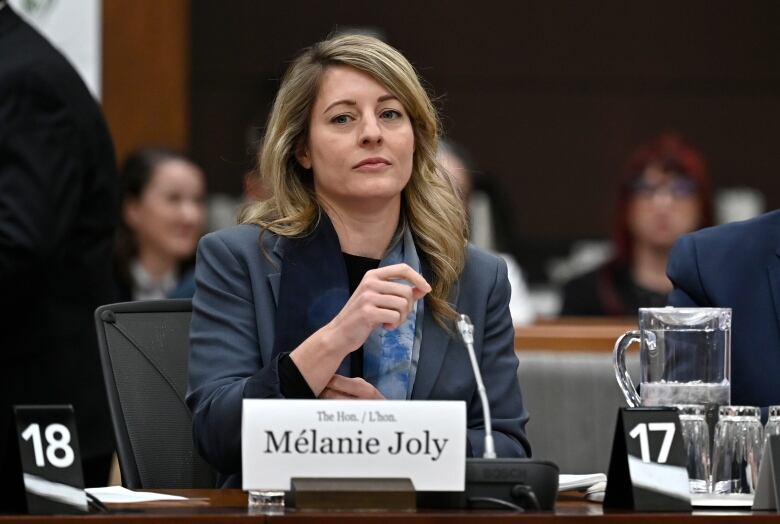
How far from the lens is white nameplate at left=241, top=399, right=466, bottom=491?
1.68 m

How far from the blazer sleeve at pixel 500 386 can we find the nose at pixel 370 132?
1.06 feet

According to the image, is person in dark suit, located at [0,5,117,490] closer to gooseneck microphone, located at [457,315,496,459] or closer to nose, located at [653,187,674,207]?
gooseneck microphone, located at [457,315,496,459]

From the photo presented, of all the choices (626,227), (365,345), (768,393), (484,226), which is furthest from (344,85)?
(484,226)

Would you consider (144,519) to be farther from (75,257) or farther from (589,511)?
(75,257)

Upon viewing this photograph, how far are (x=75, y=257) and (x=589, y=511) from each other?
1.70 metres

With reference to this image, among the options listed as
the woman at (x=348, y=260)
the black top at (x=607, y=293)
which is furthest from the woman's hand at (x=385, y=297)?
the black top at (x=607, y=293)

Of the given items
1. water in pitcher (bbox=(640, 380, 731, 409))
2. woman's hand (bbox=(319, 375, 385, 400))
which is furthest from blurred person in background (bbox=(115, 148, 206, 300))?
water in pitcher (bbox=(640, 380, 731, 409))

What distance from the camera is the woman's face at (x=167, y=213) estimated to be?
16.5 ft

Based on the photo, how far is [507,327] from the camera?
2.49 m

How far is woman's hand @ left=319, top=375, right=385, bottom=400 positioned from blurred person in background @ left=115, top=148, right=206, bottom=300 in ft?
9.31

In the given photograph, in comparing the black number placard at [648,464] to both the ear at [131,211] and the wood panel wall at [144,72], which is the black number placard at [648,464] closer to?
the ear at [131,211]

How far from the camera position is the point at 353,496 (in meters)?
1.64

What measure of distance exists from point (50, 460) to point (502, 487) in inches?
19.9

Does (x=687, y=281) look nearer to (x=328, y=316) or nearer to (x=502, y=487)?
(x=328, y=316)
